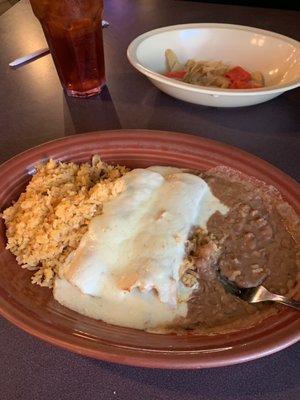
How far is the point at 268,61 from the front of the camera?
138cm

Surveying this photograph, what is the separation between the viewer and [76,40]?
4.10 ft

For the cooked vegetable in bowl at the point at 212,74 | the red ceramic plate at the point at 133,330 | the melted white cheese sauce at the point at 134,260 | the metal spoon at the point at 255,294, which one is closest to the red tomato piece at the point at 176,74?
the cooked vegetable in bowl at the point at 212,74

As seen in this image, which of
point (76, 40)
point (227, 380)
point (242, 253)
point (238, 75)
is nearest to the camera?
point (227, 380)

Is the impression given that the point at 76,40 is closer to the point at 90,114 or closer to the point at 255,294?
the point at 90,114

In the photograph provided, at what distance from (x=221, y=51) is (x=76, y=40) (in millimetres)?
503

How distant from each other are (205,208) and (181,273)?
19cm

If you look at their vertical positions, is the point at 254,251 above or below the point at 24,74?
below

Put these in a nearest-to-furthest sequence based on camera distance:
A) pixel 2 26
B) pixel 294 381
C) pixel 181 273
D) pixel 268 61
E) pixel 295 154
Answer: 1. pixel 294 381
2. pixel 181 273
3. pixel 295 154
4. pixel 268 61
5. pixel 2 26

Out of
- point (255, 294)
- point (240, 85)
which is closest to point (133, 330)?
point (255, 294)

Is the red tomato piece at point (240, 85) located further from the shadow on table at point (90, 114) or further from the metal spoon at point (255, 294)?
the metal spoon at point (255, 294)

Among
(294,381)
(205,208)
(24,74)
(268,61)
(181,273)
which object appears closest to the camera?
(294,381)

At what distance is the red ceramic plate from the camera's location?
0.68 m

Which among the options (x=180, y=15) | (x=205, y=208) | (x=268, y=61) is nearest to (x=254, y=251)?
(x=205, y=208)

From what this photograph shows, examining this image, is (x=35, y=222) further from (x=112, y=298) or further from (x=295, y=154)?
(x=295, y=154)
